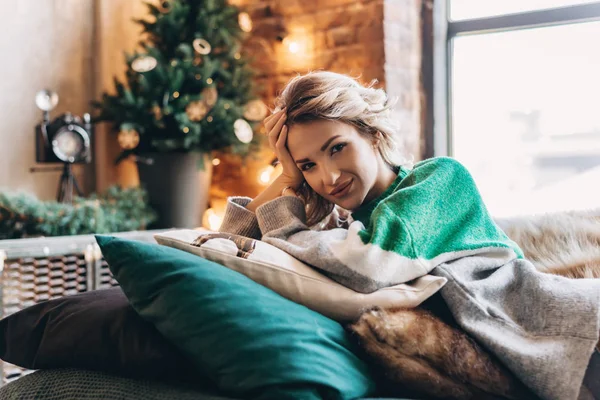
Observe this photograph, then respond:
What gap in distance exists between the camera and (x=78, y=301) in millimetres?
1213

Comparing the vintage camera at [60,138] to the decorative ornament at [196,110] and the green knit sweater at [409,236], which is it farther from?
the green knit sweater at [409,236]

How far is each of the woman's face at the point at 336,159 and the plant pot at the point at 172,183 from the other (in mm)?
2023

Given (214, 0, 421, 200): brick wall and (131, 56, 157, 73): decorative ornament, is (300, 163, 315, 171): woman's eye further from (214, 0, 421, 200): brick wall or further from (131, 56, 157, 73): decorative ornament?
(131, 56, 157, 73): decorative ornament

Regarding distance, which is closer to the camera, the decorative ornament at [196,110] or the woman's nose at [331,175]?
the woman's nose at [331,175]

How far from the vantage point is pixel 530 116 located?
10.8ft

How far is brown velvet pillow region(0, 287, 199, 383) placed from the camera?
3.38 ft

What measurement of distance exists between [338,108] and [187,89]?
2121 mm

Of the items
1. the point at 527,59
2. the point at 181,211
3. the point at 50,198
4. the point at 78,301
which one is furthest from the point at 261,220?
the point at 50,198

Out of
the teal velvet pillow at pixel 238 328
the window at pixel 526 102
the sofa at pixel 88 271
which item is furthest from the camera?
the window at pixel 526 102

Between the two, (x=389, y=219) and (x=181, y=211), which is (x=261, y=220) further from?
(x=181, y=211)

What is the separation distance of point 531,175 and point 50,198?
2.59 meters

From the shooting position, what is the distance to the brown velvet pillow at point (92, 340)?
1.03m

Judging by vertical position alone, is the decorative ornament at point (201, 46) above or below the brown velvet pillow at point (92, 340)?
above

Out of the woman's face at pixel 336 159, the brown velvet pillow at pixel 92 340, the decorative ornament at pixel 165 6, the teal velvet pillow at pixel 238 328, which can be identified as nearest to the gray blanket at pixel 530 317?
the teal velvet pillow at pixel 238 328
